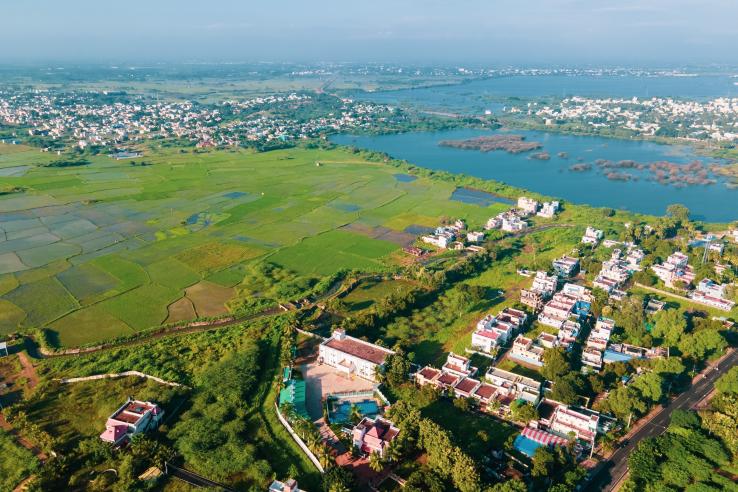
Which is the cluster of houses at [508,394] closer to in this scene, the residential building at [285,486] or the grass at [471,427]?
the grass at [471,427]

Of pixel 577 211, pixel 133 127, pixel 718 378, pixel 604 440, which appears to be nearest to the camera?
pixel 604 440

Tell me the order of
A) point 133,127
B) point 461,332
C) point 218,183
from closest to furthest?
1. point 461,332
2. point 218,183
3. point 133,127

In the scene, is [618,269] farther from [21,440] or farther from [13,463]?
[13,463]

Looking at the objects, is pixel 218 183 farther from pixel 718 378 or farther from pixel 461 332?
pixel 718 378

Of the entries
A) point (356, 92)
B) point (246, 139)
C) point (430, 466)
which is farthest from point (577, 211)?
point (356, 92)

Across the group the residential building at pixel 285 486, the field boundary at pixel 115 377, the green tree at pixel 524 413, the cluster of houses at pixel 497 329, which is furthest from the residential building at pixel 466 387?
the field boundary at pixel 115 377
